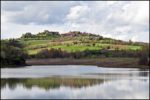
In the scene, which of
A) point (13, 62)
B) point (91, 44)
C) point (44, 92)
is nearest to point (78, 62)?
point (91, 44)

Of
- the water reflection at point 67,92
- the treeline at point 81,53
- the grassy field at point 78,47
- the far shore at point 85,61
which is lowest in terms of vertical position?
the water reflection at point 67,92

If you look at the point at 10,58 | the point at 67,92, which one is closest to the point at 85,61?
the point at 10,58

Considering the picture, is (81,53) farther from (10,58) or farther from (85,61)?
(10,58)

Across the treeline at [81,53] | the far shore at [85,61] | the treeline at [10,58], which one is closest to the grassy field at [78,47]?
the treeline at [81,53]

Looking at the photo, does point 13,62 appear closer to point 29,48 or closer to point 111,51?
point 111,51

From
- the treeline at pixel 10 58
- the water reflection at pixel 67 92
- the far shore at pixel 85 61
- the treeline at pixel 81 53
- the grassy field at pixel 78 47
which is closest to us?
the water reflection at pixel 67 92

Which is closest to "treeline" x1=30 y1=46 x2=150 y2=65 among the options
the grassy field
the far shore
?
the far shore

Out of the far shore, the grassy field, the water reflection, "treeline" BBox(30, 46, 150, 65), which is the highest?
the grassy field

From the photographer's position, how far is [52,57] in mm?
154000

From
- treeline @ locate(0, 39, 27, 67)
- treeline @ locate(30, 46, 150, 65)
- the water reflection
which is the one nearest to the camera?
the water reflection

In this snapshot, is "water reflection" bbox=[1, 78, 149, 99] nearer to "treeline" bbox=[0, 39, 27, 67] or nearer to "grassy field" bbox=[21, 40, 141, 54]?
"treeline" bbox=[0, 39, 27, 67]

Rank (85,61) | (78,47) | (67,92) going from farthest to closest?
(78,47) < (85,61) < (67,92)

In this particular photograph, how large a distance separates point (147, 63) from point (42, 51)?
6070cm

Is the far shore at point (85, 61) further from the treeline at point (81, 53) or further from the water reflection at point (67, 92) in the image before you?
the water reflection at point (67, 92)
